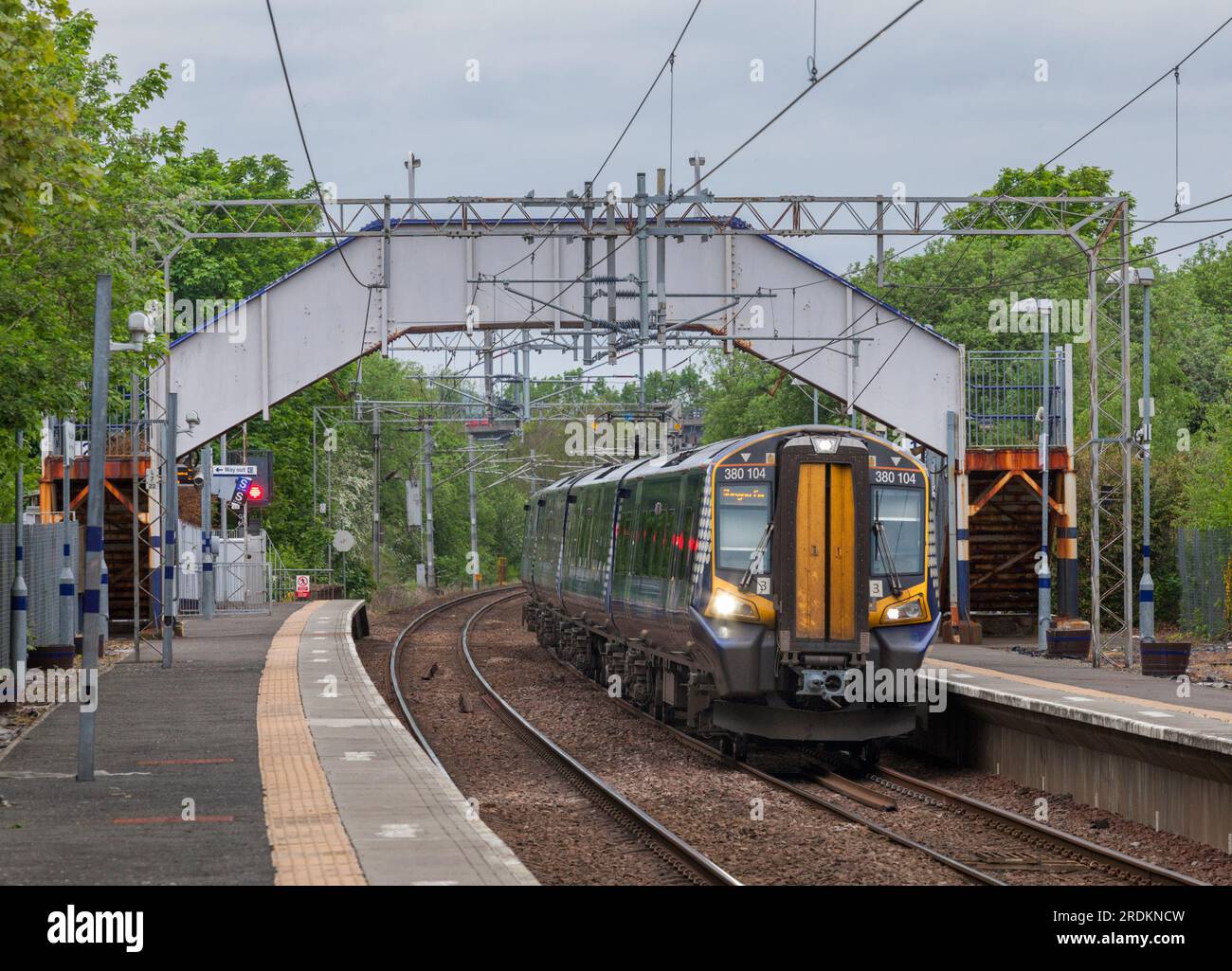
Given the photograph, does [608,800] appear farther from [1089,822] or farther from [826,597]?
[1089,822]

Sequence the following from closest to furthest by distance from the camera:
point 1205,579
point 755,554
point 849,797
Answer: point 849,797 → point 755,554 → point 1205,579

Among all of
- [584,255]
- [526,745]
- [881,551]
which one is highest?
[584,255]

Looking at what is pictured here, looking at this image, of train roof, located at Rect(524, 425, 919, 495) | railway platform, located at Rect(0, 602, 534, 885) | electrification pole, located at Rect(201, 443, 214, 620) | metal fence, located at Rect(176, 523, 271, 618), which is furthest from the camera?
metal fence, located at Rect(176, 523, 271, 618)

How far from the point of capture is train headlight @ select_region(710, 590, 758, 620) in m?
16.2

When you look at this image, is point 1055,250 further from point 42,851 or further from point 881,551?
point 42,851

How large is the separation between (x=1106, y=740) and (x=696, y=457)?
18.4 feet

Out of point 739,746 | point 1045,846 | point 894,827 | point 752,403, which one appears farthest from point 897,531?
point 752,403

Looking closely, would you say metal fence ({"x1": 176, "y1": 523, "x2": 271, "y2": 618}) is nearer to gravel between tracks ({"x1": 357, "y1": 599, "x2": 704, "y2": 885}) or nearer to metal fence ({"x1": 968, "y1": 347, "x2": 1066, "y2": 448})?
gravel between tracks ({"x1": 357, "y1": 599, "x2": 704, "y2": 885})

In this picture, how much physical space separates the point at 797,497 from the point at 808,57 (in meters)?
4.25

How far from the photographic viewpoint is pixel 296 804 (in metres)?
12.1

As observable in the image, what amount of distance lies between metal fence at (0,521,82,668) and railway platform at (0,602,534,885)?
1.58 meters

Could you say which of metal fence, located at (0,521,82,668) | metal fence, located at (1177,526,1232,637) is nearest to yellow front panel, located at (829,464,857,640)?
metal fence, located at (0,521,82,668)

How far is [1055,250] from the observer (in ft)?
168

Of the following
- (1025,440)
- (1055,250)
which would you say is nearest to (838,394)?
(1025,440)
